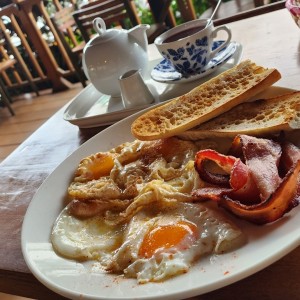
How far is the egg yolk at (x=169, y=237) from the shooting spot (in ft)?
2.34

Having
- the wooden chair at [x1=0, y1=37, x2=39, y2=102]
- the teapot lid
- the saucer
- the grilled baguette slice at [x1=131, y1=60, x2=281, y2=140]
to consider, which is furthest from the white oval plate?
the wooden chair at [x1=0, y1=37, x2=39, y2=102]

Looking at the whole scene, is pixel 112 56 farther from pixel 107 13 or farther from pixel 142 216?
pixel 107 13

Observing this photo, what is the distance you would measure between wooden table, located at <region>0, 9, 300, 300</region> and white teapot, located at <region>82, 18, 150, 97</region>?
223 millimetres

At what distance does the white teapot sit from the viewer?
154 cm

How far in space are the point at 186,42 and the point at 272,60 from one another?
12.5 inches

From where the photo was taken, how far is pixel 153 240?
2.44 feet

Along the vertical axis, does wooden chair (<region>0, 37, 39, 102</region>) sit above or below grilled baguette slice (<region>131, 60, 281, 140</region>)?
below

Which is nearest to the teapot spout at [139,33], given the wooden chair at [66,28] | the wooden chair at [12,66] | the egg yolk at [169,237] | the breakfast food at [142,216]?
the breakfast food at [142,216]

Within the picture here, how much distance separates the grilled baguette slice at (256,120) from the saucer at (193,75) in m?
0.36

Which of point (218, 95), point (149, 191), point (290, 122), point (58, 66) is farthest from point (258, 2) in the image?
point (58, 66)

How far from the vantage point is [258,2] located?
9.62 ft

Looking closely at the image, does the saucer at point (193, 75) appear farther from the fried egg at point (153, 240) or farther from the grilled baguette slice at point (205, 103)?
the fried egg at point (153, 240)

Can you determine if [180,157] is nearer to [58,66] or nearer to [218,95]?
[218,95]

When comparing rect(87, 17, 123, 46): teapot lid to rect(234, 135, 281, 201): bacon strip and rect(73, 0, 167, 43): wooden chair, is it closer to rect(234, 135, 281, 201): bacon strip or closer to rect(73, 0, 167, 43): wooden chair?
rect(234, 135, 281, 201): bacon strip
